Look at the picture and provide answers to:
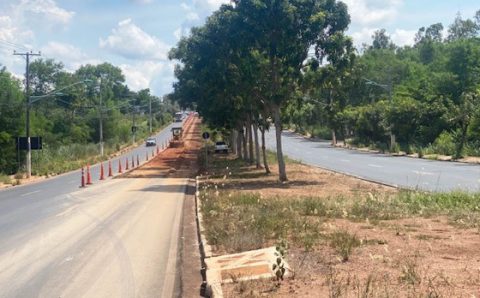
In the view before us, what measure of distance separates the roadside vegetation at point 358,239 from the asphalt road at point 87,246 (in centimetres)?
139

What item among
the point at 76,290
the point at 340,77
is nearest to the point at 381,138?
the point at 340,77

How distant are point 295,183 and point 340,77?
5.17 meters

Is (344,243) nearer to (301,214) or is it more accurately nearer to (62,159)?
(301,214)

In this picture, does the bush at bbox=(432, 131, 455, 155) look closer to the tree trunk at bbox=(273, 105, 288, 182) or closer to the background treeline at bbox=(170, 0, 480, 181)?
the background treeline at bbox=(170, 0, 480, 181)

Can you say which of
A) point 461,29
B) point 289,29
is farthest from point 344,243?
point 461,29

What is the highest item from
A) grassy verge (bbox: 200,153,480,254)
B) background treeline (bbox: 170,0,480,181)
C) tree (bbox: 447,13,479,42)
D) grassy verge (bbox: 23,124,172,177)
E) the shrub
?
tree (bbox: 447,13,479,42)

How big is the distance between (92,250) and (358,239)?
16.7 ft

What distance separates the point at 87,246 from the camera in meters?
12.6

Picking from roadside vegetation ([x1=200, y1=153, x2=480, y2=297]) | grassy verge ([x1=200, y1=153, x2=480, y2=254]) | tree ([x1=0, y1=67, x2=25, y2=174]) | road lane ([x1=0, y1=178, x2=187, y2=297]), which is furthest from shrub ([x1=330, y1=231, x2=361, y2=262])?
tree ([x1=0, y1=67, x2=25, y2=174])

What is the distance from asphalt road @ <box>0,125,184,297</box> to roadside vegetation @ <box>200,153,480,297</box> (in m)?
1.39

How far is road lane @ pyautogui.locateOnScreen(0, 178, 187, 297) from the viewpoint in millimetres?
9000

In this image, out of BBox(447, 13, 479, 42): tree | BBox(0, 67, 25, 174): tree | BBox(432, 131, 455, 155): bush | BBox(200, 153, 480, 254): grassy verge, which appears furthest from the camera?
BBox(447, 13, 479, 42): tree

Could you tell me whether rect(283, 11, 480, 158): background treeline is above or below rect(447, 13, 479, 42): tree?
below

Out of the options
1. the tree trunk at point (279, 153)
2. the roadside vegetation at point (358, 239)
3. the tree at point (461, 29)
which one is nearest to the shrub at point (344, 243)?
the roadside vegetation at point (358, 239)
